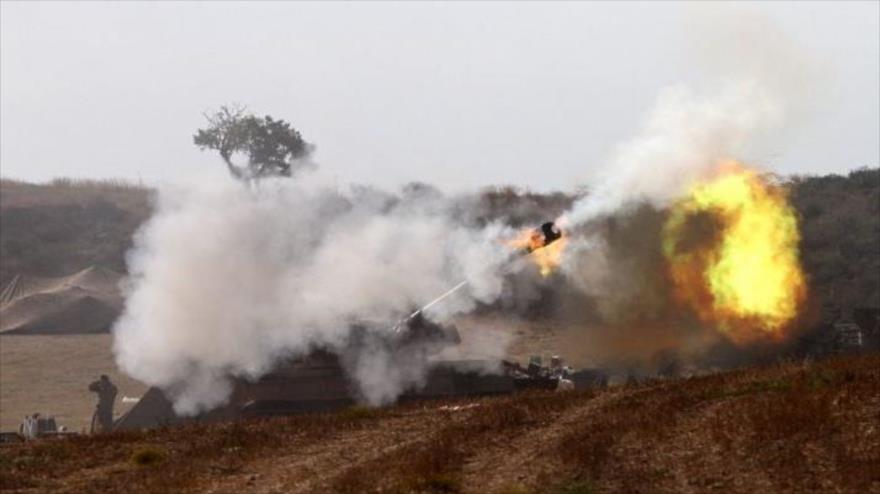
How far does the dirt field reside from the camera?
43.3 m

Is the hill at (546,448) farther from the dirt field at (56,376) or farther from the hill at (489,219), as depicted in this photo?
the hill at (489,219)

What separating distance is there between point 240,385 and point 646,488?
1728 centimetres

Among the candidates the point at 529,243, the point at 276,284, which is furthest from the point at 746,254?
the point at 276,284

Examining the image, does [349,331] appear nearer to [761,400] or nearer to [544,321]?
[761,400]

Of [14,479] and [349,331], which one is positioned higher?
[349,331]

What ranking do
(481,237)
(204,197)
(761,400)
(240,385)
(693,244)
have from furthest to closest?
Answer: (693,244), (204,197), (481,237), (240,385), (761,400)

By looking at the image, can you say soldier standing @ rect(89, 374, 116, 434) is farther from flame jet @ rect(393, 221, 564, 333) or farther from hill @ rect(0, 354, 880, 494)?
hill @ rect(0, 354, 880, 494)

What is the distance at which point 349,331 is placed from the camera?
108 feet

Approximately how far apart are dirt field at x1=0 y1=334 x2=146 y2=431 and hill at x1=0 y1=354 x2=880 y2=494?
59.1 ft

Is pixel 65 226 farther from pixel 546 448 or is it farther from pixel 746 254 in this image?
pixel 546 448

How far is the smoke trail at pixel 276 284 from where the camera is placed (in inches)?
1291

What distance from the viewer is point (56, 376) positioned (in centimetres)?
4994

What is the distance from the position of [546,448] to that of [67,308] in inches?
1749

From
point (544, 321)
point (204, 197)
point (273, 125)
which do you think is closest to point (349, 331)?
point (204, 197)
